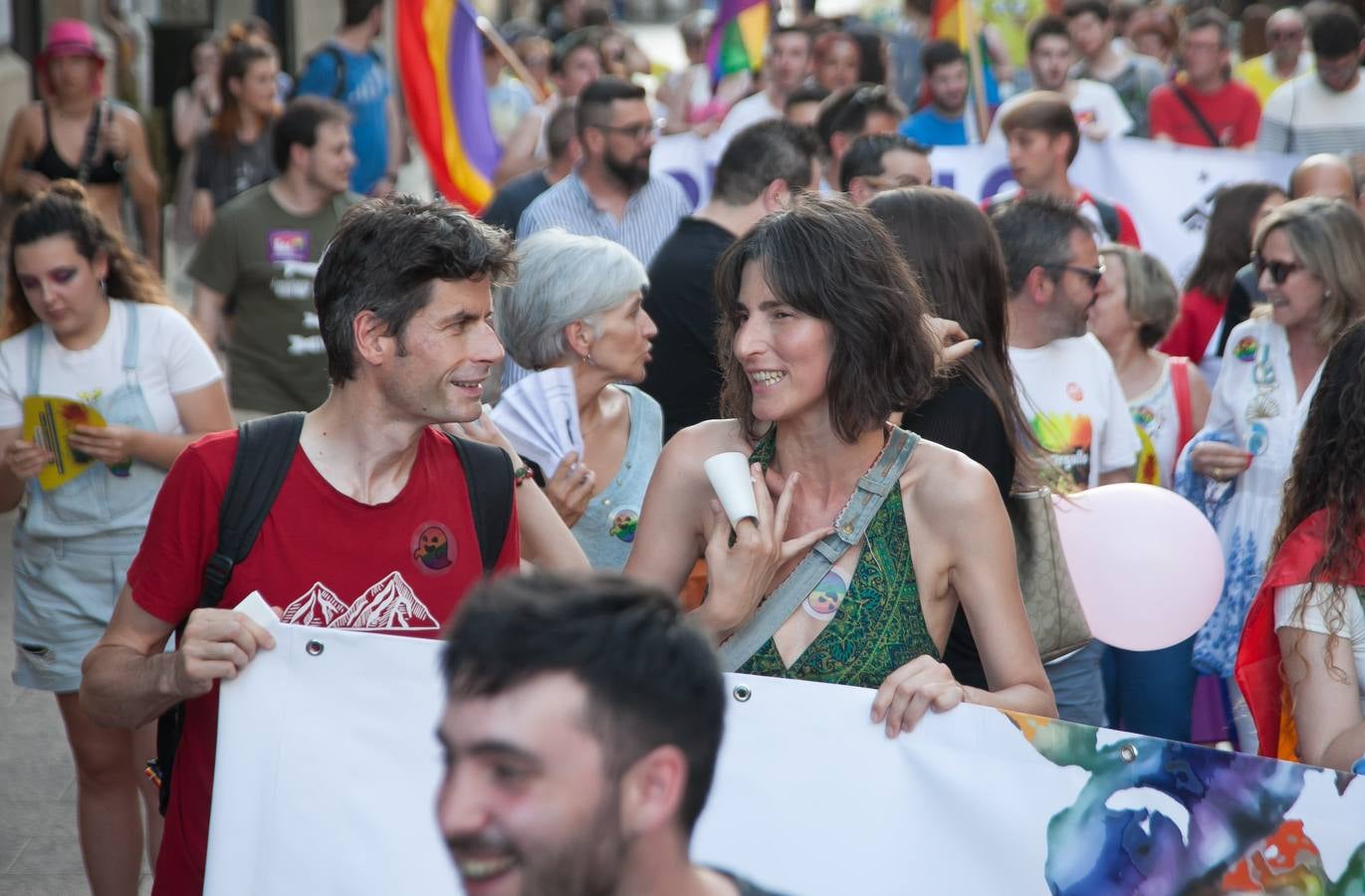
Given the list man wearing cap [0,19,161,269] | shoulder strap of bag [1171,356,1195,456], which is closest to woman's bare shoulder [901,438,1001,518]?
shoulder strap of bag [1171,356,1195,456]

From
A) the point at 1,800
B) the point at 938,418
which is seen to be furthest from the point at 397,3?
the point at 938,418

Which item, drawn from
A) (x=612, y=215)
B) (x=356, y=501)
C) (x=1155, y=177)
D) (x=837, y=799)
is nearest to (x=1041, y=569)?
(x=837, y=799)

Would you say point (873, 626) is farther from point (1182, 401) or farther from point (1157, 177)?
point (1157, 177)

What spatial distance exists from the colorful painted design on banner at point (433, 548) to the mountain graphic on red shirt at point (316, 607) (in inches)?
6.3

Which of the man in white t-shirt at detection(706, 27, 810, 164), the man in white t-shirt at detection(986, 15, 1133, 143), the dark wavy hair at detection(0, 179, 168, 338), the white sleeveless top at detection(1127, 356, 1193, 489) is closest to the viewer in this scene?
the dark wavy hair at detection(0, 179, 168, 338)

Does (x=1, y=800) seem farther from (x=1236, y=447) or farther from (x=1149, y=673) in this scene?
Answer: (x=1236, y=447)

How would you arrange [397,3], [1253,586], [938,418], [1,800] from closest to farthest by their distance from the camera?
[938,418], [1253,586], [1,800], [397,3]

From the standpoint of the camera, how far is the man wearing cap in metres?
9.52

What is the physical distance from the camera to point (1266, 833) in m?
2.72

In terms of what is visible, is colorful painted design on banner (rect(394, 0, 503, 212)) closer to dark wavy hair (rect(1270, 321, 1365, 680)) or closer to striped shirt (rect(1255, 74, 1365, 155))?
striped shirt (rect(1255, 74, 1365, 155))

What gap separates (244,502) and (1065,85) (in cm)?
874

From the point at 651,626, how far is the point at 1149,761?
1.30 metres

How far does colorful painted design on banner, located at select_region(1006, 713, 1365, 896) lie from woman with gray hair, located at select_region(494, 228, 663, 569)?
168 centimetres

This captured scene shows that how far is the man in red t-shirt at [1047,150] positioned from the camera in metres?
7.42
